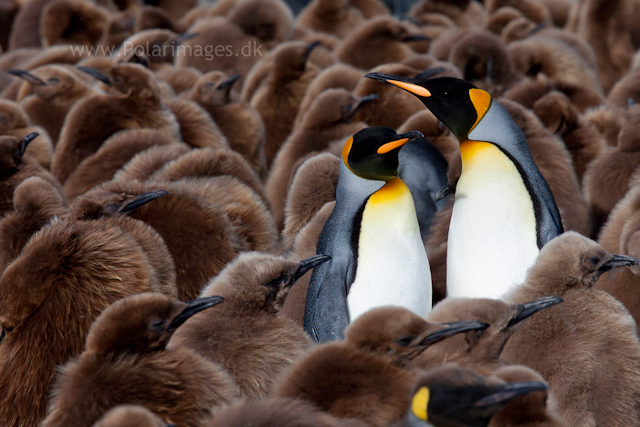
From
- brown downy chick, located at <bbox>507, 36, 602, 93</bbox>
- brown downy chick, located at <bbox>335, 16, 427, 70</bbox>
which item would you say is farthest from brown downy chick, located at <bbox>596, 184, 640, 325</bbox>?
brown downy chick, located at <bbox>335, 16, 427, 70</bbox>

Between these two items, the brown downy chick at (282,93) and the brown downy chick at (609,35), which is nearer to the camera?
the brown downy chick at (282,93)

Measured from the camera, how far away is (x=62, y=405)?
158cm

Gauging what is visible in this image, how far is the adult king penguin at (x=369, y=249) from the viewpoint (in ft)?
7.29

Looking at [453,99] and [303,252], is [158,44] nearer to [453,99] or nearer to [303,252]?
[303,252]

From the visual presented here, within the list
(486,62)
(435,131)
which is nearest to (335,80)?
(486,62)

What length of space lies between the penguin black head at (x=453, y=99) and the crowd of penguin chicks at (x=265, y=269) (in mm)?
462

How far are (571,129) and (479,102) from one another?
1.49m

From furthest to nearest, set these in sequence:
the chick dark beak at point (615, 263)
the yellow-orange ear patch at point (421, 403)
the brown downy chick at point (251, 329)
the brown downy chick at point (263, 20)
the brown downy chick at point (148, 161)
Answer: the brown downy chick at point (263, 20)
the brown downy chick at point (148, 161)
the chick dark beak at point (615, 263)
the brown downy chick at point (251, 329)
the yellow-orange ear patch at point (421, 403)

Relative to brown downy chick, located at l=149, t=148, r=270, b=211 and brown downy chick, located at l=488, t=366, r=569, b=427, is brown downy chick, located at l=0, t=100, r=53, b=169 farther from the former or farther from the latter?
brown downy chick, located at l=488, t=366, r=569, b=427

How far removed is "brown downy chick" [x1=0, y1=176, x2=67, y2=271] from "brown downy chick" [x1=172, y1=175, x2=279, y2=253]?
0.42m

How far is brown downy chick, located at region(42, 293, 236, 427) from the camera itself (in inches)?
61.7

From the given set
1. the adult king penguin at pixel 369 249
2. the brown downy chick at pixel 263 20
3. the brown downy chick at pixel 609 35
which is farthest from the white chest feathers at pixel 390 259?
the brown downy chick at pixel 609 35

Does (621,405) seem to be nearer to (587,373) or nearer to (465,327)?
(587,373)

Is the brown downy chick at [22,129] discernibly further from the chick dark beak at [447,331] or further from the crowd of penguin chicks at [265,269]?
the chick dark beak at [447,331]
